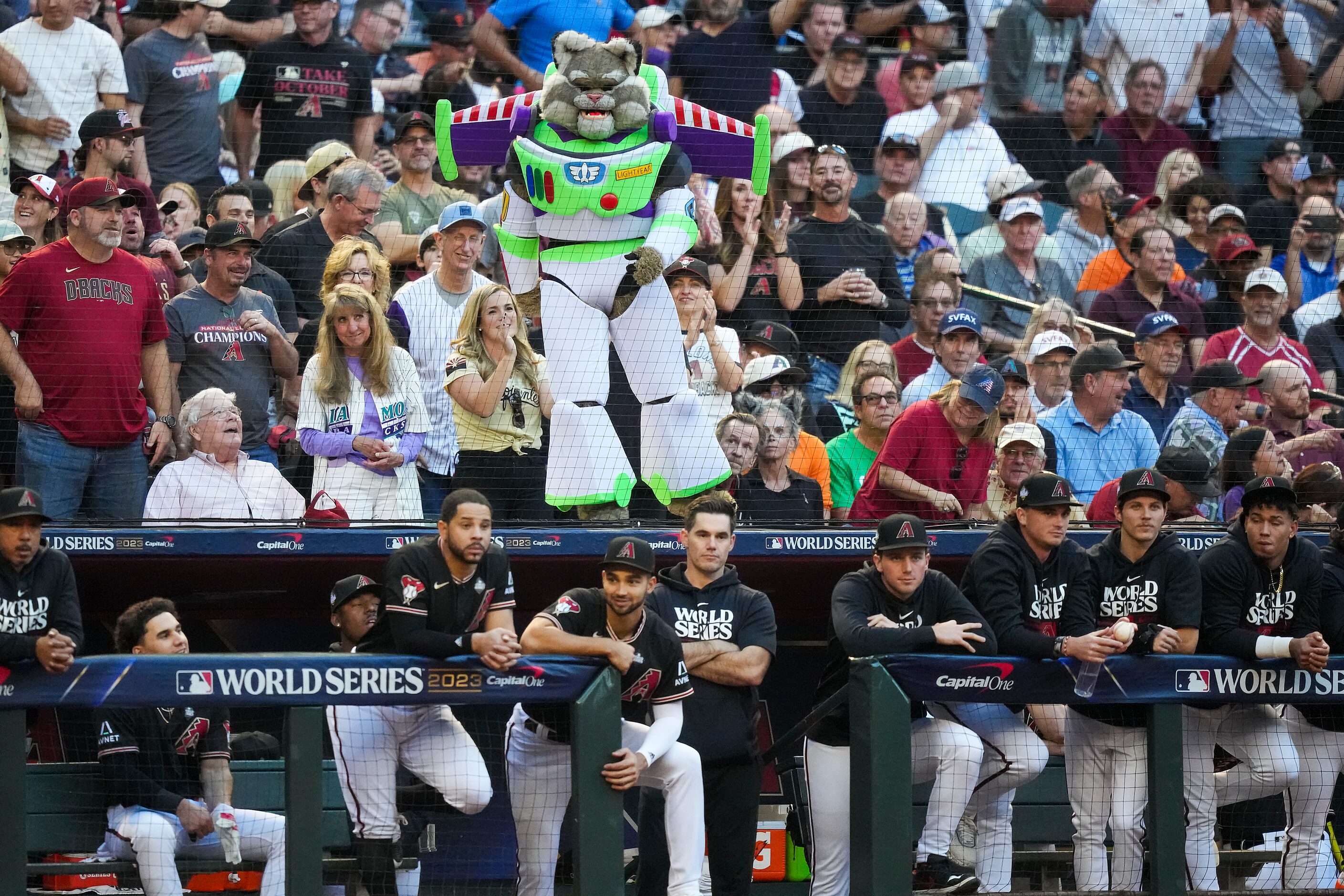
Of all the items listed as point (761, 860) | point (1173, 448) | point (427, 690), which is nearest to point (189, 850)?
point (427, 690)

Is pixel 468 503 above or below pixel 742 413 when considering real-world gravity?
above

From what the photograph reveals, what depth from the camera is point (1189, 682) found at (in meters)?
5.81

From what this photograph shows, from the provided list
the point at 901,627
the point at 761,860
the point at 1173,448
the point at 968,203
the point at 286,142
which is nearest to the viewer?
the point at 901,627

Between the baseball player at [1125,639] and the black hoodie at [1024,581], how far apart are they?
1.6 inches

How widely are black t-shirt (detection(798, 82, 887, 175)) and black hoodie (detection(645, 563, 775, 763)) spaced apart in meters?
4.94

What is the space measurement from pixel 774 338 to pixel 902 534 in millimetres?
2621

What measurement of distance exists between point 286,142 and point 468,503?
4.52 m

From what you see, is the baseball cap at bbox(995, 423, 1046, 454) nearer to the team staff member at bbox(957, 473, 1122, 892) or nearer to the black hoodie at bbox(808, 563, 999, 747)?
the team staff member at bbox(957, 473, 1122, 892)

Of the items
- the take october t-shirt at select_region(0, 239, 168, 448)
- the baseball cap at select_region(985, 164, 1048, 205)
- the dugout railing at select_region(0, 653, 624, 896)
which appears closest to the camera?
the dugout railing at select_region(0, 653, 624, 896)

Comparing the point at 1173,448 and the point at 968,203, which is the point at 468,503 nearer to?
the point at 1173,448

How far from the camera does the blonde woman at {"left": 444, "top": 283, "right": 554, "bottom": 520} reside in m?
7.47

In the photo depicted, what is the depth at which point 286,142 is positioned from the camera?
978cm

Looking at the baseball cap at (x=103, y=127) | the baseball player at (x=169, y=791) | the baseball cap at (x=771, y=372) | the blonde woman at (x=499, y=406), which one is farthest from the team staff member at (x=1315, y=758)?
the baseball cap at (x=103, y=127)

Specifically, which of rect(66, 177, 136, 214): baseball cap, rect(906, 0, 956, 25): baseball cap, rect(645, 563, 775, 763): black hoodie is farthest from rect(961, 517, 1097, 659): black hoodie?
rect(906, 0, 956, 25): baseball cap
